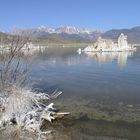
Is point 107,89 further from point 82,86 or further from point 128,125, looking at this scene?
point 128,125

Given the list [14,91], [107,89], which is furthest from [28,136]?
[107,89]

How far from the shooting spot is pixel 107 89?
3081 cm

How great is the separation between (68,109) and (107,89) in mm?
A: 7959

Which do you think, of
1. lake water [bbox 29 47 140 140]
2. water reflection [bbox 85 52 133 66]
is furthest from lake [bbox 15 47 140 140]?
water reflection [bbox 85 52 133 66]

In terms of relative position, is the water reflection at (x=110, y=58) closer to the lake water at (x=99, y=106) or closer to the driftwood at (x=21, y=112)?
the lake water at (x=99, y=106)

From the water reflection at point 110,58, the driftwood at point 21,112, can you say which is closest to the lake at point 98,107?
the driftwood at point 21,112

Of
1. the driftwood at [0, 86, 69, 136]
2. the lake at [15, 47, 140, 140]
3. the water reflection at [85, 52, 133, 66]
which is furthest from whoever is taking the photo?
the water reflection at [85, 52, 133, 66]

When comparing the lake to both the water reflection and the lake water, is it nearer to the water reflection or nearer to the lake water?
the lake water

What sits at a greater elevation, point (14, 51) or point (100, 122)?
point (14, 51)

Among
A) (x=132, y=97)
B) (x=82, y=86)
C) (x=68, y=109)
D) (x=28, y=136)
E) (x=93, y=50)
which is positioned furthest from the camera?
(x=93, y=50)

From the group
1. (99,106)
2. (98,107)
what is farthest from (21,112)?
(99,106)

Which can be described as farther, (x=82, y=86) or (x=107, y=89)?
(x=82, y=86)

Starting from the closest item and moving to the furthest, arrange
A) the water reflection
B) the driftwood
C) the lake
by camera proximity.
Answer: the driftwood, the lake, the water reflection

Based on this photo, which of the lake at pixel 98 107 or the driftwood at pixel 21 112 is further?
the lake at pixel 98 107
